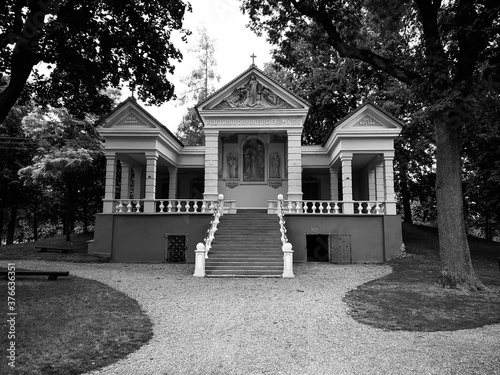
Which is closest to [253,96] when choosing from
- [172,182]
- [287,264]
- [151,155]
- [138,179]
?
[151,155]

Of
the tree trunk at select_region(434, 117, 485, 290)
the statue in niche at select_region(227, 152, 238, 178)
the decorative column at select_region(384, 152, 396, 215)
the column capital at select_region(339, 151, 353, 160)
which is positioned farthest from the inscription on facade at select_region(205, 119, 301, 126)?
the tree trunk at select_region(434, 117, 485, 290)

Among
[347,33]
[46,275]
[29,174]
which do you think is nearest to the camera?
[46,275]

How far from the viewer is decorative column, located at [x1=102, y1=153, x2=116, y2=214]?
18047 mm

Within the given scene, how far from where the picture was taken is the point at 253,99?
19688 mm

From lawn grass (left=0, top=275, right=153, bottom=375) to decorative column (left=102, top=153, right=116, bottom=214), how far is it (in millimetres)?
8586

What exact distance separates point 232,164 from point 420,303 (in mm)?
14474

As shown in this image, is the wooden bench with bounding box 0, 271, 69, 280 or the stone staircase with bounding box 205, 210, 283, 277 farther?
the stone staircase with bounding box 205, 210, 283, 277

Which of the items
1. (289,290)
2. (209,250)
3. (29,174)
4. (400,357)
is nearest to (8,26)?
(209,250)

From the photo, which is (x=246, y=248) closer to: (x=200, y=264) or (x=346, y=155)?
(x=200, y=264)

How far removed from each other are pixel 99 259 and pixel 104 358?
41.3 feet

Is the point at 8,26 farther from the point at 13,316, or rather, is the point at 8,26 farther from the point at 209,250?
the point at 209,250

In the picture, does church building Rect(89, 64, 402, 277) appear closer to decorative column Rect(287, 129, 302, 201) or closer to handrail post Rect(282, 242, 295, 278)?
decorative column Rect(287, 129, 302, 201)

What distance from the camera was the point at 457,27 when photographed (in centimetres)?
1066

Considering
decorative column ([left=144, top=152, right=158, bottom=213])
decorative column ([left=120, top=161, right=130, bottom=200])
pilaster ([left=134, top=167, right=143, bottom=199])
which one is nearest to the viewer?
decorative column ([left=144, top=152, right=158, bottom=213])
